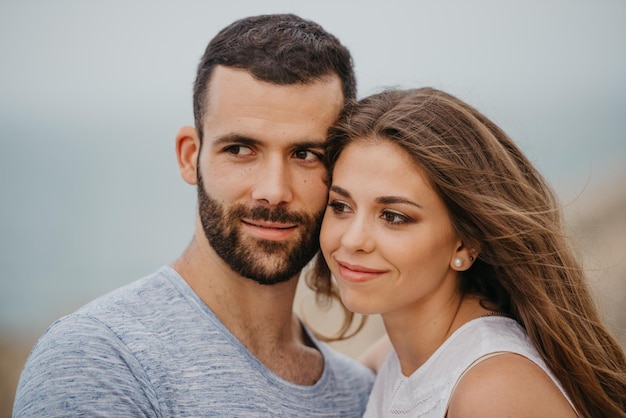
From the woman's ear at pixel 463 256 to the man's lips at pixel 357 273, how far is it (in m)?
0.34

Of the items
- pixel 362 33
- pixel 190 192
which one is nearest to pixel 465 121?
pixel 362 33

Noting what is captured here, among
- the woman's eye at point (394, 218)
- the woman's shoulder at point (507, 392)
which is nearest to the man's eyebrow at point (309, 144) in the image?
the woman's eye at point (394, 218)

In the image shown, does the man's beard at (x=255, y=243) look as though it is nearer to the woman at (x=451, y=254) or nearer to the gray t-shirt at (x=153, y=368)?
the woman at (x=451, y=254)

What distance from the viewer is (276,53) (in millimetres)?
2885

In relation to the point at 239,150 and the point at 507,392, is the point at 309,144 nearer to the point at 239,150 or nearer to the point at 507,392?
the point at 239,150

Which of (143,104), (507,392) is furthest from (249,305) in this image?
(143,104)

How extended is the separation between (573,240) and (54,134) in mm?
27416

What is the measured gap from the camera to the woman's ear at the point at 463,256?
279cm

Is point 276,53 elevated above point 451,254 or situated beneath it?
elevated above

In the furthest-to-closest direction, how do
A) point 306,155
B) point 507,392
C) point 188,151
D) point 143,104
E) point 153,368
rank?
point 143,104 < point 188,151 < point 306,155 < point 153,368 < point 507,392

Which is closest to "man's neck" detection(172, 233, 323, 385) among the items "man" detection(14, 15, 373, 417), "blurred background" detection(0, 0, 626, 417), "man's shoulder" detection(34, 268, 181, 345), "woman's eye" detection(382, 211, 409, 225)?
"man" detection(14, 15, 373, 417)

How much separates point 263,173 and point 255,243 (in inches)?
12.1

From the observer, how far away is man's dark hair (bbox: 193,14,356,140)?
288 cm

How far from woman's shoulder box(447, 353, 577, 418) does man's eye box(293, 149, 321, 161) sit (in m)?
1.12
